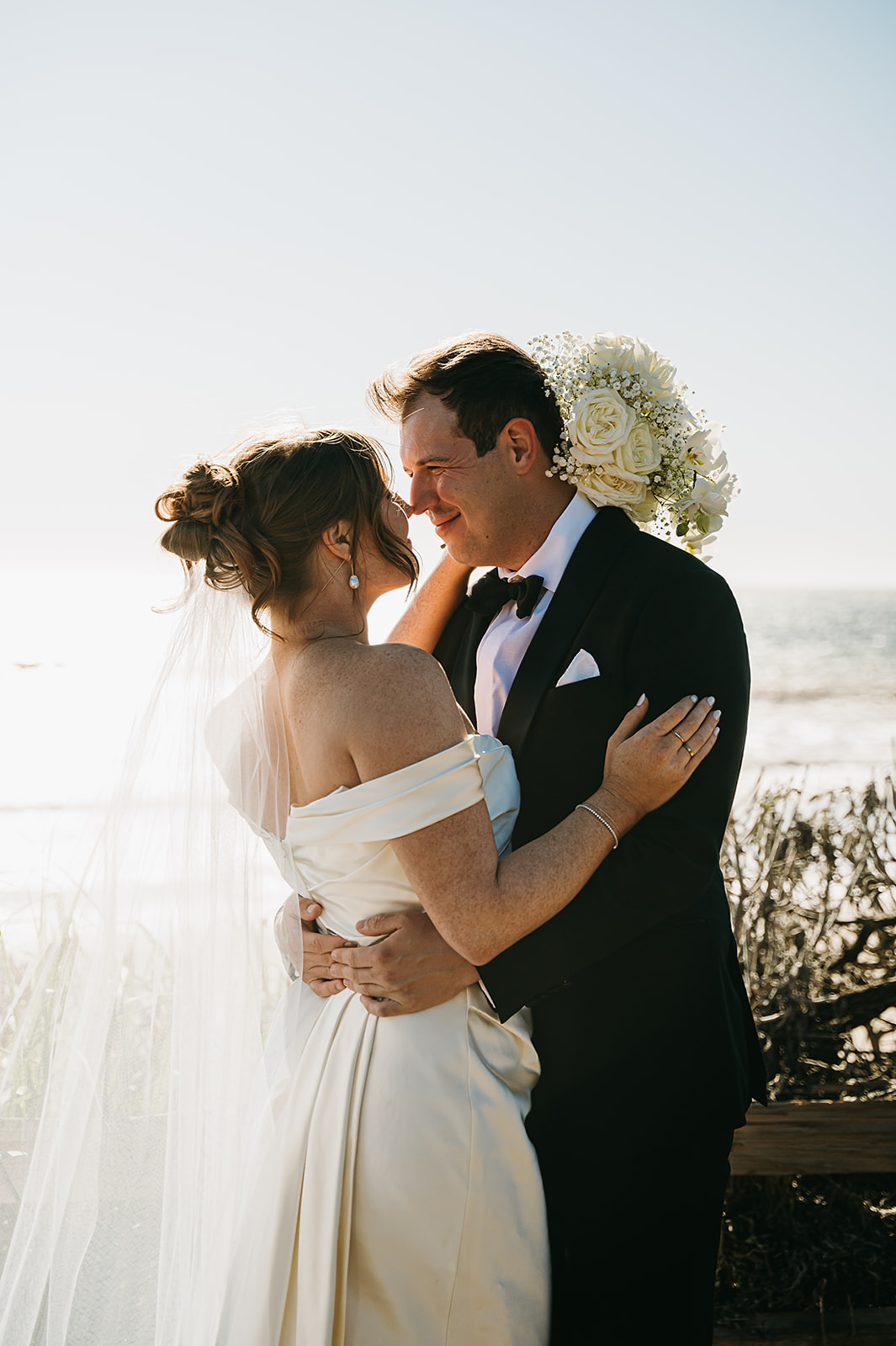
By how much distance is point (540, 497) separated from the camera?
2969mm

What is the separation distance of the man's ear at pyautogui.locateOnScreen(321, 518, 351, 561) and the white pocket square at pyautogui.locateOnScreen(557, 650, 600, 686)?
680mm

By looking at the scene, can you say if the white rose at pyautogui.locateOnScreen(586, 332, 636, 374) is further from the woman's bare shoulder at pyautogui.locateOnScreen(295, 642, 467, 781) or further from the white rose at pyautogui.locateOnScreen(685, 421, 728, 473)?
the woman's bare shoulder at pyautogui.locateOnScreen(295, 642, 467, 781)

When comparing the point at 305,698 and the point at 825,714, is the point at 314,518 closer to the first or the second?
the point at 305,698

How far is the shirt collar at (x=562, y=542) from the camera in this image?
2842 millimetres

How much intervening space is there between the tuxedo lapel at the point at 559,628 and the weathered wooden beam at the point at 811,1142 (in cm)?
188

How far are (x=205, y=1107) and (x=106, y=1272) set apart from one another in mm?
398

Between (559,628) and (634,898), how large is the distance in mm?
765

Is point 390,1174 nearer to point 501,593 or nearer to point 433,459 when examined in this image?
point 501,593

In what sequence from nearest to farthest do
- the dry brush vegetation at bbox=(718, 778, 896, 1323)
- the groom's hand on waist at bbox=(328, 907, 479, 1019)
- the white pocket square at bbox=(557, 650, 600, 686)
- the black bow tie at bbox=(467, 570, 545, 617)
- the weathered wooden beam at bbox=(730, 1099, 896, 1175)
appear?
the groom's hand on waist at bbox=(328, 907, 479, 1019)
the white pocket square at bbox=(557, 650, 600, 686)
the black bow tie at bbox=(467, 570, 545, 617)
the weathered wooden beam at bbox=(730, 1099, 896, 1175)
the dry brush vegetation at bbox=(718, 778, 896, 1323)

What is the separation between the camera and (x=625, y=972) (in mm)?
2396

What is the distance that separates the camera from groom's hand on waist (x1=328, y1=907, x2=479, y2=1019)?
7.09ft

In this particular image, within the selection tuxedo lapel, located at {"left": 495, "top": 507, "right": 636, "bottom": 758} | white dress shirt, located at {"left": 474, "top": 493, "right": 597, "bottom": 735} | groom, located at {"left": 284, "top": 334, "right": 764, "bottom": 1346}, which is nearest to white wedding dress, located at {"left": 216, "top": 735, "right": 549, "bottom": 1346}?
groom, located at {"left": 284, "top": 334, "right": 764, "bottom": 1346}

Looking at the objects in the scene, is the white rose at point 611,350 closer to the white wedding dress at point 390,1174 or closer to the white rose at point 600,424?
the white rose at point 600,424

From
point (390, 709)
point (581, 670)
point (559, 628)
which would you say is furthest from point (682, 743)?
point (390, 709)
